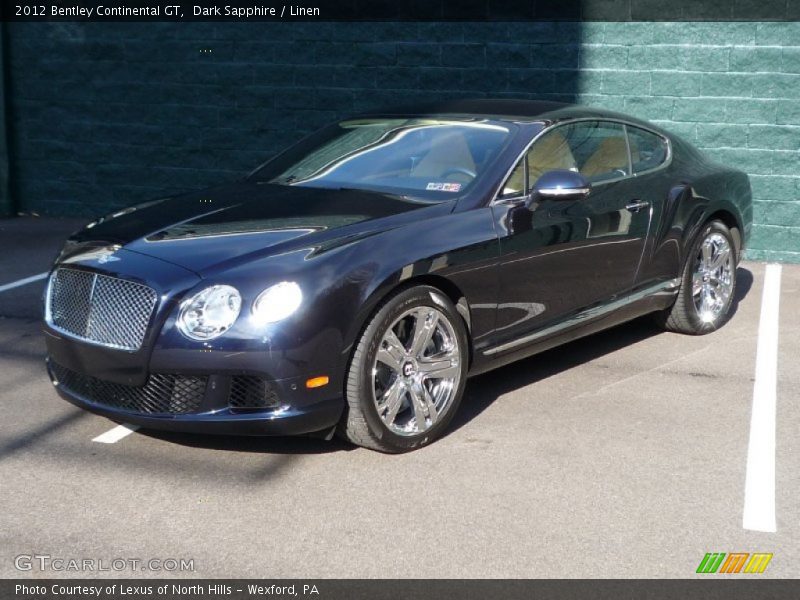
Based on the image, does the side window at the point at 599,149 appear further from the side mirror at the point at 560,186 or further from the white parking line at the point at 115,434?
the white parking line at the point at 115,434

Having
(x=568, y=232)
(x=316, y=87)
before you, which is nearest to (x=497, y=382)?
(x=568, y=232)

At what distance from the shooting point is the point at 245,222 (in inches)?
208

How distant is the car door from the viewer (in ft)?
18.5

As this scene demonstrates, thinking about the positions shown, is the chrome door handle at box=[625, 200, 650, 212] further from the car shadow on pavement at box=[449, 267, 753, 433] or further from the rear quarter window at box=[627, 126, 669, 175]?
the car shadow on pavement at box=[449, 267, 753, 433]

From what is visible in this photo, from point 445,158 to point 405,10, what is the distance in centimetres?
494

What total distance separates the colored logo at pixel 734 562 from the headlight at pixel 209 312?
2.05m

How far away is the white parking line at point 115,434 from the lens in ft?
17.4

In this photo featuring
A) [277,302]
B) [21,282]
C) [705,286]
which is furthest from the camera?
[21,282]

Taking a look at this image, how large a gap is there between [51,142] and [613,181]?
24.6 ft

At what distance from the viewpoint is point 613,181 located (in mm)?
6402

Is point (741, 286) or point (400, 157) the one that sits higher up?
point (400, 157)

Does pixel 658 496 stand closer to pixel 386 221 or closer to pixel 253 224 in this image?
pixel 386 221
